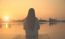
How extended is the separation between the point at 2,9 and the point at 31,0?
18.0 inches

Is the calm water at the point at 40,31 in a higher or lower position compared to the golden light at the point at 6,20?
lower

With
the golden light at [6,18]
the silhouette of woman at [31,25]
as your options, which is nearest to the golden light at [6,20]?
the golden light at [6,18]

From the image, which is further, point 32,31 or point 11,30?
point 11,30

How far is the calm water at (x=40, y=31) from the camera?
7.84 ft

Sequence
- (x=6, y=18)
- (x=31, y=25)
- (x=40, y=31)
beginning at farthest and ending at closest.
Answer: (x=6, y=18) < (x=40, y=31) < (x=31, y=25)

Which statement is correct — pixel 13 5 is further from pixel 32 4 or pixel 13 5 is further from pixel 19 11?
pixel 32 4

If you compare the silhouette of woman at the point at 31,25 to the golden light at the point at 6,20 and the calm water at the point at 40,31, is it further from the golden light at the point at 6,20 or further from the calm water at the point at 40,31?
the golden light at the point at 6,20

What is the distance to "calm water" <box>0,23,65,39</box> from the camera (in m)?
2.39

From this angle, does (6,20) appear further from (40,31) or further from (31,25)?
(31,25)

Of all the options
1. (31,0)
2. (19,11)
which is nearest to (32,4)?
(31,0)

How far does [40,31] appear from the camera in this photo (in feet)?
8.29

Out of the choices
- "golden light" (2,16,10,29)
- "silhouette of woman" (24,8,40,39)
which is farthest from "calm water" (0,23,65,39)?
"silhouette of woman" (24,8,40,39)

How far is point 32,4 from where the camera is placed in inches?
103

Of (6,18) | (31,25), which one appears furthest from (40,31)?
(31,25)
